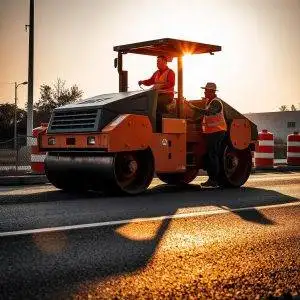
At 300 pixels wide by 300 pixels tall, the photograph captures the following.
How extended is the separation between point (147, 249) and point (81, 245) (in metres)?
0.56

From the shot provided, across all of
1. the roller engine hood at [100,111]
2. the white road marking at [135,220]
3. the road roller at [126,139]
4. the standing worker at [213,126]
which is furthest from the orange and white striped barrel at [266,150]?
the white road marking at [135,220]

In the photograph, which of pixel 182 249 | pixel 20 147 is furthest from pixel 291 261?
pixel 20 147

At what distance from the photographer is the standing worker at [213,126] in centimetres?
1071

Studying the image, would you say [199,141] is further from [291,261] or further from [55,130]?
[291,261]

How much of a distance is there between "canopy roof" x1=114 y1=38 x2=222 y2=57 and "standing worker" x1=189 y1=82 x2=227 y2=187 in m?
0.76

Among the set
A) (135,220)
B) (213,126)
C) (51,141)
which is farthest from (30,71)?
(135,220)

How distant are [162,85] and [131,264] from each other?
20.8 feet

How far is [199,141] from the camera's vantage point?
1095 cm

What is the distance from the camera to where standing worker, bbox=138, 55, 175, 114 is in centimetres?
1005

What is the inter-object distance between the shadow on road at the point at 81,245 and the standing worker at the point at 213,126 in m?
2.04

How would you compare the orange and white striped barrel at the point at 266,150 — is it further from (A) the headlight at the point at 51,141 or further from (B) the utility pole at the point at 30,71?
(A) the headlight at the point at 51,141

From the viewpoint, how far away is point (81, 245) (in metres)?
4.84

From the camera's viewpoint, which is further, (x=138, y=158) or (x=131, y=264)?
(x=138, y=158)

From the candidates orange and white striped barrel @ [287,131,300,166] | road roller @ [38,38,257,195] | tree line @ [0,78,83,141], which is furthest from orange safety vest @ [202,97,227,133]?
tree line @ [0,78,83,141]
